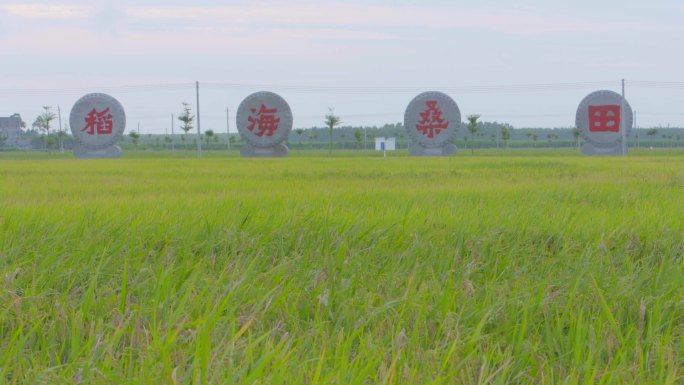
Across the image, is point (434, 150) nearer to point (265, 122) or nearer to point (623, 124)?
point (265, 122)

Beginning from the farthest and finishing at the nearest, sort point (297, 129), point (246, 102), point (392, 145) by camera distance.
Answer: point (297, 129), point (392, 145), point (246, 102)

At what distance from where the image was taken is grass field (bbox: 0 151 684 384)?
2.23 meters

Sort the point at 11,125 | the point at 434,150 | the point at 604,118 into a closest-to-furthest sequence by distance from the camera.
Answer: the point at 434,150
the point at 604,118
the point at 11,125

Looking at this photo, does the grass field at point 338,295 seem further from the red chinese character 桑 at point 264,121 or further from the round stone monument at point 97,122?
the round stone monument at point 97,122

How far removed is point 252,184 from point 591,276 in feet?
18.1

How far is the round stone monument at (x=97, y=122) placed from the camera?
27984 millimetres

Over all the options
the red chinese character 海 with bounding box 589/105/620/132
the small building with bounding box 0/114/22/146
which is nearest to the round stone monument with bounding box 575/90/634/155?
the red chinese character 海 with bounding box 589/105/620/132

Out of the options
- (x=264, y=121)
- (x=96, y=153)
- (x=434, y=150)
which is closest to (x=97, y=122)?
(x=96, y=153)

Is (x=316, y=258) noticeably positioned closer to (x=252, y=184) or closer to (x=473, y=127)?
(x=252, y=184)

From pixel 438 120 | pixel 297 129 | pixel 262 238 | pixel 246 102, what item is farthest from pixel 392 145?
pixel 262 238

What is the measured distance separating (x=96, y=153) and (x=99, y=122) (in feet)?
3.53

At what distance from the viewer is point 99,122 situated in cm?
2803

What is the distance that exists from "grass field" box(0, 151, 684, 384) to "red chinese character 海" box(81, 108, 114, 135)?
78.7 feet

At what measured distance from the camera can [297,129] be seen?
5509 cm
